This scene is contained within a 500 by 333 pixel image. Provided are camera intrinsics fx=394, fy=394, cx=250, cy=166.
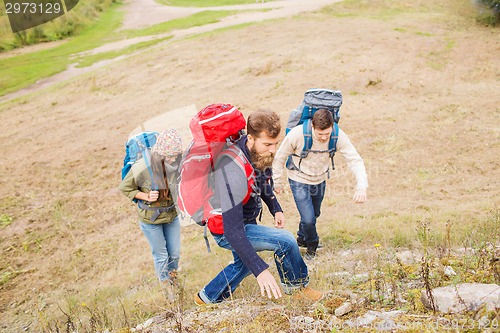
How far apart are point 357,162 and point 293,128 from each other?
0.84 metres

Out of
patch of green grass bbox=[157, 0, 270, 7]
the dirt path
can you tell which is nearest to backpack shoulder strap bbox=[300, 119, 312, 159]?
the dirt path

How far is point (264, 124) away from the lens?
3029 millimetres

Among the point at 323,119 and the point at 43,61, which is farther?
the point at 43,61

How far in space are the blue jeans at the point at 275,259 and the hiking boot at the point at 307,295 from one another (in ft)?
0.18

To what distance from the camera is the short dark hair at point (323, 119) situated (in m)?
4.16

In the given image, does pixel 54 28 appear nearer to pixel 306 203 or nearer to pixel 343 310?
pixel 306 203

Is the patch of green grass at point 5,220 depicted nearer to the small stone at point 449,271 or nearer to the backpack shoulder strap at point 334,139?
the backpack shoulder strap at point 334,139

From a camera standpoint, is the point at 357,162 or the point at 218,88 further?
the point at 218,88

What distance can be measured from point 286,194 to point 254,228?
497 cm

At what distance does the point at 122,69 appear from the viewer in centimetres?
1959

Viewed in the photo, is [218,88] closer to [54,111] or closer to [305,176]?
[54,111]

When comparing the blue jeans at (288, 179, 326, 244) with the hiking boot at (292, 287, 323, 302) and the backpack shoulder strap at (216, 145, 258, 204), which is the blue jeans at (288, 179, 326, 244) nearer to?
the hiking boot at (292, 287, 323, 302)

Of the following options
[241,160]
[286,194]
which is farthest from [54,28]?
[241,160]

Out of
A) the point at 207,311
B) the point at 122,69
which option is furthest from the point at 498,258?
the point at 122,69
